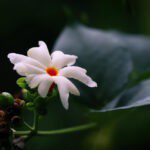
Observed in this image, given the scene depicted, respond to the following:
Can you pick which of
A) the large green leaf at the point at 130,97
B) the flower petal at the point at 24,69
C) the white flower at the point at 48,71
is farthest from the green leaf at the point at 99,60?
the flower petal at the point at 24,69

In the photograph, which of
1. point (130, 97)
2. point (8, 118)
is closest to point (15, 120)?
point (8, 118)

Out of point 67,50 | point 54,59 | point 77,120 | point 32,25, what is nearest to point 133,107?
point 54,59

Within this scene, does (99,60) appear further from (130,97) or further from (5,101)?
(5,101)

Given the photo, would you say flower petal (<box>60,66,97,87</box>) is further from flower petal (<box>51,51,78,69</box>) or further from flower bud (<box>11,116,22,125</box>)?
flower bud (<box>11,116,22,125</box>)

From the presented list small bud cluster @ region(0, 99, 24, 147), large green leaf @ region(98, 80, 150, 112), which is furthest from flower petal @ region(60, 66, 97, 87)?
large green leaf @ region(98, 80, 150, 112)

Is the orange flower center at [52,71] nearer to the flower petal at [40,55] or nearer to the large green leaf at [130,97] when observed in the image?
the flower petal at [40,55]

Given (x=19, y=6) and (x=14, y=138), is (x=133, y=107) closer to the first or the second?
(x=14, y=138)

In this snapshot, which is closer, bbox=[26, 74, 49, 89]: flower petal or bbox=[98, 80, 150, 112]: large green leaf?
bbox=[26, 74, 49, 89]: flower petal
